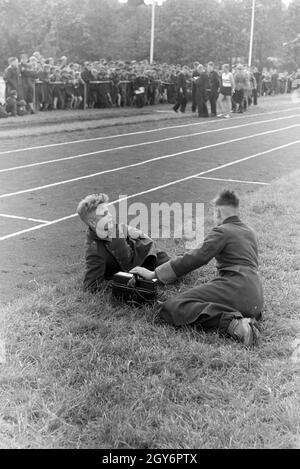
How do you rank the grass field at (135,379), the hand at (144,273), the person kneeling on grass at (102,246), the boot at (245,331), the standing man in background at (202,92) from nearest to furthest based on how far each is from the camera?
the grass field at (135,379) → the boot at (245,331) → the hand at (144,273) → the person kneeling on grass at (102,246) → the standing man in background at (202,92)

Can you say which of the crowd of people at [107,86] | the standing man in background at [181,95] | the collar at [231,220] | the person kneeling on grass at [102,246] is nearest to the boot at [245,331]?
the collar at [231,220]

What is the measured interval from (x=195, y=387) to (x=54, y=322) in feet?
4.97

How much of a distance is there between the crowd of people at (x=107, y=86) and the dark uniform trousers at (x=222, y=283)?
54.2ft

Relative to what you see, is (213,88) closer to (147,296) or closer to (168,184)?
(168,184)

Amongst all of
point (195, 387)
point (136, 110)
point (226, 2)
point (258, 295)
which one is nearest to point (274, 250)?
point (258, 295)

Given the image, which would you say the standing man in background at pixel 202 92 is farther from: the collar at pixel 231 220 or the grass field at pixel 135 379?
the collar at pixel 231 220

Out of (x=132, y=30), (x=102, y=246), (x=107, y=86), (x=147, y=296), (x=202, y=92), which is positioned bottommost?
(x=147, y=296)

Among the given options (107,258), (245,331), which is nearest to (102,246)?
(107,258)

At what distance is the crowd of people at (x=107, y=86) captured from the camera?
882 inches

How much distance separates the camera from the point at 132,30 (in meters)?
57.9

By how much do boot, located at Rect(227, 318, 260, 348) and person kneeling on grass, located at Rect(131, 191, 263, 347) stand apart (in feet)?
0.17

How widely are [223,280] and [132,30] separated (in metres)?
55.7

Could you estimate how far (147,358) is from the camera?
4.72m

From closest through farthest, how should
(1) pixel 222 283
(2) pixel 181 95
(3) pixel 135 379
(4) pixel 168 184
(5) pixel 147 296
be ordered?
1. (3) pixel 135 379
2. (1) pixel 222 283
3. (5) pixel 147 296
4. (4) pixel 168 184
5. (2) pixel 181 95
